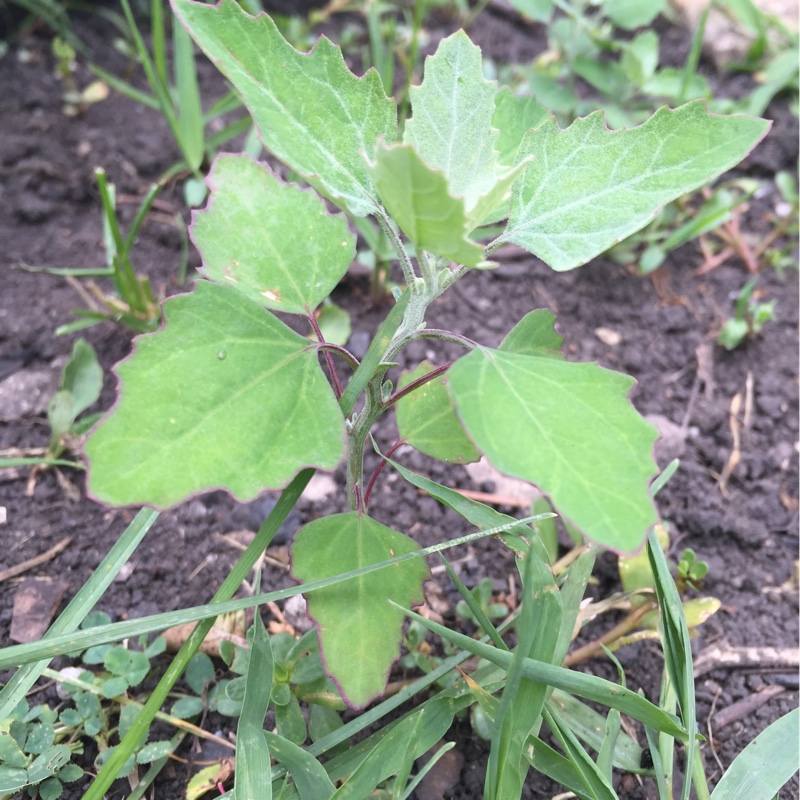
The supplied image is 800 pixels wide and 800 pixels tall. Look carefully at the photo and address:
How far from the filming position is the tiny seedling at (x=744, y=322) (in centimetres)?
173

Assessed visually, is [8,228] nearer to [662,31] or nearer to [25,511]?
[25,511]

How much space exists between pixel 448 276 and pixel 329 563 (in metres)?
0.44

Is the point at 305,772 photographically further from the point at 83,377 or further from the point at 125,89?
the point at 125,89

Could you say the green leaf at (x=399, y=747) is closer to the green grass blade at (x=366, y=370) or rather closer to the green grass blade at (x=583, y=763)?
the green grass blade at (x=583, y=763)

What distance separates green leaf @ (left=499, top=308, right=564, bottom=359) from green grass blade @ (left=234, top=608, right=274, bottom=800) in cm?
52

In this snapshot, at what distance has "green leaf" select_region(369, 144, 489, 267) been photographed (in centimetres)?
62

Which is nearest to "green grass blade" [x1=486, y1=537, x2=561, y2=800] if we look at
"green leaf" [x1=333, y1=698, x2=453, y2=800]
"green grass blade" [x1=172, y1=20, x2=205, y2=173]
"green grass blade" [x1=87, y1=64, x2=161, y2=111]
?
"green leaf" [x1=333, y1=698, x2=453, y2=800]

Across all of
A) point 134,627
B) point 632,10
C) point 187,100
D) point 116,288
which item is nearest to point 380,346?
point 134,627

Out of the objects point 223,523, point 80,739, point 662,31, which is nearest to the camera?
point 80,739

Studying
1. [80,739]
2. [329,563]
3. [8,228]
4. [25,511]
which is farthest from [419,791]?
[8,228]

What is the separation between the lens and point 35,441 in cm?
143

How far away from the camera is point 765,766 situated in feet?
3.30

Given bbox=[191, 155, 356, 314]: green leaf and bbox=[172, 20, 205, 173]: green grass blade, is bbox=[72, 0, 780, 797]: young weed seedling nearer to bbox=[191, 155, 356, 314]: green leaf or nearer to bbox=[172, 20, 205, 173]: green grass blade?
bbox=[191, 155, 356, 314]: green leaf

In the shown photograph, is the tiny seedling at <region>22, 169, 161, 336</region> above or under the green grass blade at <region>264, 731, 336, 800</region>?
A: above
